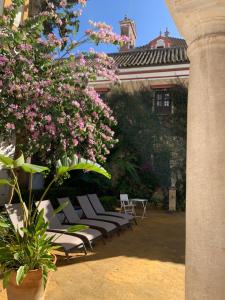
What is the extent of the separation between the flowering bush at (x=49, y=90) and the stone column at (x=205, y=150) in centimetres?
580

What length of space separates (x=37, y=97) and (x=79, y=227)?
4.15 metres

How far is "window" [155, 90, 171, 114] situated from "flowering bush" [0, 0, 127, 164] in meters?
9.64

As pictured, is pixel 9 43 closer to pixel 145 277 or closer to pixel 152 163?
pixel 145 277

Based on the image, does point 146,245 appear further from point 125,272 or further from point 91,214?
point 125,272

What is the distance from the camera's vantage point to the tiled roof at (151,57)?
19688mm

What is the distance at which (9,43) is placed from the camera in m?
7.57

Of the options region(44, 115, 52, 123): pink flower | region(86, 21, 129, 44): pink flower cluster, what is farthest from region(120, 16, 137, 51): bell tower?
region(44, 115, 52, 123): pink flower

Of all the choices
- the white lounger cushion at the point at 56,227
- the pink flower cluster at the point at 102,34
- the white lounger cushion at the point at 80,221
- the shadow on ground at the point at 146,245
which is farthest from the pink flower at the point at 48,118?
the shadow on ground at the point at 146,245

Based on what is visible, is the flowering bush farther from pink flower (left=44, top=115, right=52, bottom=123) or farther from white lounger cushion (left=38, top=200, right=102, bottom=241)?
white lounger cushion (left=38, top=200, right=102, bottom=241)

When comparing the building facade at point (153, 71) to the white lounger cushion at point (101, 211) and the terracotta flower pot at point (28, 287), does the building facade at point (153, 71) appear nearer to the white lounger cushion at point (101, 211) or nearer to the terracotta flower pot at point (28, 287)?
the white lounger cushion at point (101, 211)

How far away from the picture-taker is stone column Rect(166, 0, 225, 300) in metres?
1.74

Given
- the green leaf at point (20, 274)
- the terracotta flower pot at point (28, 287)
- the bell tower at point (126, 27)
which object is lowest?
the terracotta flower pot at point (28, 287)

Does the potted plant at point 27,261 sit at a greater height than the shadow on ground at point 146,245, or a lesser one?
greater

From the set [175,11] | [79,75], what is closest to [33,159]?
[79,75]
